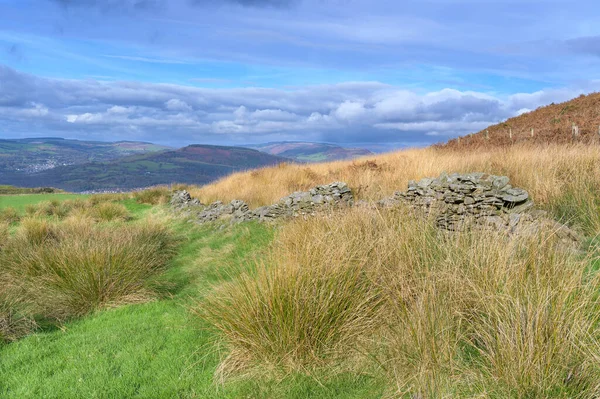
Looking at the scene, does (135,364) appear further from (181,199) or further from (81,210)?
(81,210)

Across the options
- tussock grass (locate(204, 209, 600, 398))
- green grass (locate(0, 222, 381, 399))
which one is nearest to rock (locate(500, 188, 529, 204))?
tussock grass (locate(204, 209, 600, 398))

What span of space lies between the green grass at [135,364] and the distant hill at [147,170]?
97181 millimetres

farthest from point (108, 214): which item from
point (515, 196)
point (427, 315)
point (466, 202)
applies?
point (427, 315)

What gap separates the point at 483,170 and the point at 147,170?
4674 inches

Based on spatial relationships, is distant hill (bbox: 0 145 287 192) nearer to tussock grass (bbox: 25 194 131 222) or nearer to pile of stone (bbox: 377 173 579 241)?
tussock grass (bbox: 25 194 131 222)

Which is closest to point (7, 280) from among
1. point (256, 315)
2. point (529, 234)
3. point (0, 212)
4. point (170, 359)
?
point (170, 359)

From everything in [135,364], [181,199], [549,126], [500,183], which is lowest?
[135,364]

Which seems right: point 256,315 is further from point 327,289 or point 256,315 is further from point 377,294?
point 377,294

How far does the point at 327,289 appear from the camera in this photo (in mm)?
4375

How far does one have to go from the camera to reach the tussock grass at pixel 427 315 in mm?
2969

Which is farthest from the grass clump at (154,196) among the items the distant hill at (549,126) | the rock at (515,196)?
the rock at (515,196)

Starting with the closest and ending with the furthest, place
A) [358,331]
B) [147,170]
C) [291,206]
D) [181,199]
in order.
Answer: [358,331]
[291,206]
[181,199]
[147,170]

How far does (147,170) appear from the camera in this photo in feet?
394

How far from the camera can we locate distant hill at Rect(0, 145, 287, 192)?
351 feet
